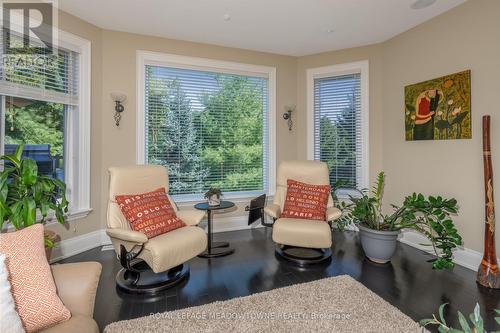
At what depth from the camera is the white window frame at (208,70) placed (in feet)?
11.1

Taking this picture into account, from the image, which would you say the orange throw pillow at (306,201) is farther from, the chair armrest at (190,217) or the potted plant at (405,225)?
the chair armrest at (190,217)

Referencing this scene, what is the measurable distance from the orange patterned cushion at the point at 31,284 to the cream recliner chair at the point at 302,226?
6.51 ft

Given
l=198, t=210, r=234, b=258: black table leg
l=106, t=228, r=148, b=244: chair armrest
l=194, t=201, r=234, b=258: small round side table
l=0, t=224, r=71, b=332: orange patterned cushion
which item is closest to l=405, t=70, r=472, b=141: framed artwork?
l=194, t=201, r=234, b=258: small round side table

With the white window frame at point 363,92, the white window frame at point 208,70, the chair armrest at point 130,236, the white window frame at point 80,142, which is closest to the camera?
the chair armrest at point 130,236

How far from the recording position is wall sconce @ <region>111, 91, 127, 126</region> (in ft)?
10.2

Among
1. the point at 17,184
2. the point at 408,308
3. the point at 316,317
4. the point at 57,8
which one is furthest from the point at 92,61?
the point at 408,308

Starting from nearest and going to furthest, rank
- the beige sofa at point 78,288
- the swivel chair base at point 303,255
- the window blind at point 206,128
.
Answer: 1. the beige sofa at point 78,288
2. the swivel chair base at point 303,255
3. the window blind at point 206,128

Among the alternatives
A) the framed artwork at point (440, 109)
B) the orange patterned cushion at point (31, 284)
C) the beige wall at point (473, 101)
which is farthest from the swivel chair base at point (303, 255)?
the orange patterned cushion at point (31, 284)

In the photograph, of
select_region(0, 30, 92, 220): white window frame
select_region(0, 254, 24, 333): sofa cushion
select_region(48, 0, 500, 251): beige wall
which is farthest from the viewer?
select_region(0, 30, 92, 220): white window frame

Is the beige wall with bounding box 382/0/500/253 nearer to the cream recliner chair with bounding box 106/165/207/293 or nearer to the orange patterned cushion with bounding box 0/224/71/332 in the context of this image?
the cream recliner chair with bounding box 106/165/207/293

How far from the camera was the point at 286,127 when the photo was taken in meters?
4.14

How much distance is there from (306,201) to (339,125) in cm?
161

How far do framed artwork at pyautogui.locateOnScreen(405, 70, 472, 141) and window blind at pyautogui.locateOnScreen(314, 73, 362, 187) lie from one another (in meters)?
0.73

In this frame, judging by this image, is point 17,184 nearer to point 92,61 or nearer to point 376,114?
point 92,61
